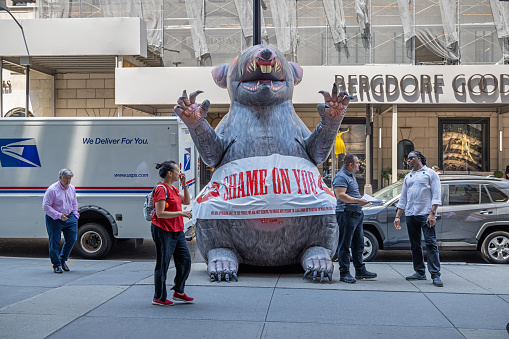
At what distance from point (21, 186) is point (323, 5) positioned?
13811 millimetres

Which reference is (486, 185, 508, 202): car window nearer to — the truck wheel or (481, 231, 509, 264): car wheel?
(481, 231, 509, 264): car wheel

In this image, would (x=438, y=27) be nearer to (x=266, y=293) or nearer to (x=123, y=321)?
(x=266, y=293)

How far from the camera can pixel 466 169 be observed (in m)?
22.9

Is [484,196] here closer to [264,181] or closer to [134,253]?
[264,181]

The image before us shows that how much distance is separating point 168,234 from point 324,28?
1688 cm

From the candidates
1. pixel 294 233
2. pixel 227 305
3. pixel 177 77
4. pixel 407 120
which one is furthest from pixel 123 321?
pixel 407 120

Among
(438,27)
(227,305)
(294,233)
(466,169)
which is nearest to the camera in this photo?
(227,305)

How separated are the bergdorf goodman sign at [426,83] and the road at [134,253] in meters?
8.43

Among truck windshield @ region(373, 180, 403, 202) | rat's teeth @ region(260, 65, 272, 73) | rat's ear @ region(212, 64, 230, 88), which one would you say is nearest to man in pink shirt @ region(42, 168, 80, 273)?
rat's ear @ region(212, 64, 230, 88)

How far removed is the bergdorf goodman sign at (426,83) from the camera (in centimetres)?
1828

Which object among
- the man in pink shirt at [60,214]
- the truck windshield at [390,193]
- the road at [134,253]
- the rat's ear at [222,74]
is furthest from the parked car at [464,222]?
the man in pink shirt at [60,214]

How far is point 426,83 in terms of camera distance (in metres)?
18.5

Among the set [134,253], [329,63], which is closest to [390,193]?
[134,253]

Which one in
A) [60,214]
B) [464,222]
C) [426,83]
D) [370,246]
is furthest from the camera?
[426,83]
